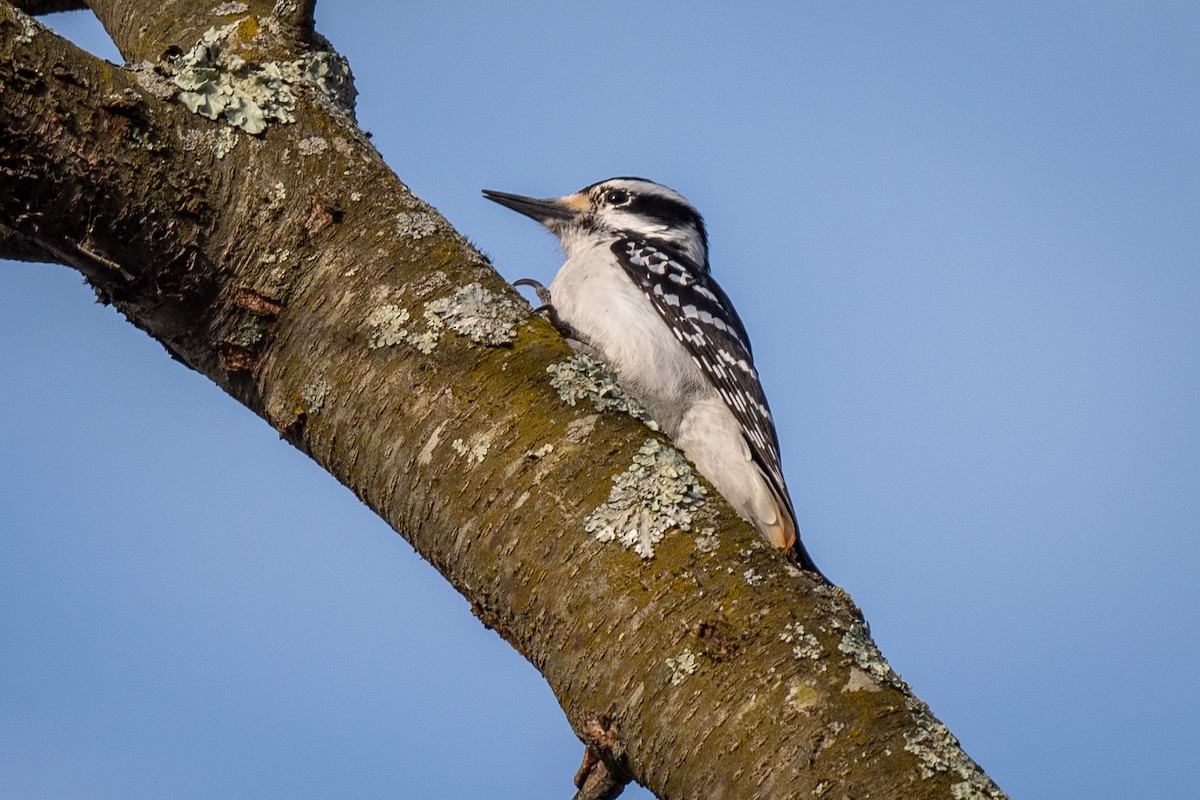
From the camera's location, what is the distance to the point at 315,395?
2635 millimetres

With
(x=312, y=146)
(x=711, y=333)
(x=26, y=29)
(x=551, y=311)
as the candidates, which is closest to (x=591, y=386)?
(x=312, y=146)

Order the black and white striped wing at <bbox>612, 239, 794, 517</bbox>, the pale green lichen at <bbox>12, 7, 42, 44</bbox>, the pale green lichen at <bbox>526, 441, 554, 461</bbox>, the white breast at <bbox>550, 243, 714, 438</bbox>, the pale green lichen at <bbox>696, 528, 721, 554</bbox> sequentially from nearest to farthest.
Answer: the pale green lichen at <bbox>696, 528, 721, 554</bbox>, the pale green lichen at <bbox>526, 441, 554, 461</bbox>, the pale green lichen at <bbox>12, 7, 42, 44</bbox>, the white breast at <bbox>550, 243, 714, 438</bbox>, the black and white striped wing at <bbox>612, 239, 794, 517</bbox>

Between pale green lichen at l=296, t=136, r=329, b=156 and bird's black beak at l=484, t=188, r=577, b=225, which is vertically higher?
bird's black beak at l=484, t=188, r=577, b=225

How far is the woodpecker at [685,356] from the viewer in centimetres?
512

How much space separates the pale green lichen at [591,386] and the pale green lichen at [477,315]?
150 mm

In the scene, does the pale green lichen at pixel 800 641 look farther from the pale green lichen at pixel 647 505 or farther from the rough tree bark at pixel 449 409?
the pale green lichen at pixel 647 505

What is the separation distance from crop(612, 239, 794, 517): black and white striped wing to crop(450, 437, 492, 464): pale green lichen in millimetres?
2921

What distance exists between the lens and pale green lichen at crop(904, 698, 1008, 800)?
1782 millimetres

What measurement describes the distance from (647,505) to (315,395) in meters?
0.86

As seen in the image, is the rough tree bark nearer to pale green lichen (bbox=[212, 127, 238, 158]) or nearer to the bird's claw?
pale green lichen (bbox=[212, 127, 238, 158])

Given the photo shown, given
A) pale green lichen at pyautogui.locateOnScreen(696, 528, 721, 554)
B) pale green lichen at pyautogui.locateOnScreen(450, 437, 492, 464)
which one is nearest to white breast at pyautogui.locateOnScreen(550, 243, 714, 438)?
pale green lichen at pyautogui.locateOnScreen(450, 437, 492, 464)

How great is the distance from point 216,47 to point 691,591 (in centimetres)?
184

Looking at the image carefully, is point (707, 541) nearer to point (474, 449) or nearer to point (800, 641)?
point (800, 641)

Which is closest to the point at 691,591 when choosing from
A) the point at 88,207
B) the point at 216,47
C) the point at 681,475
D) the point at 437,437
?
the point at 681,475
